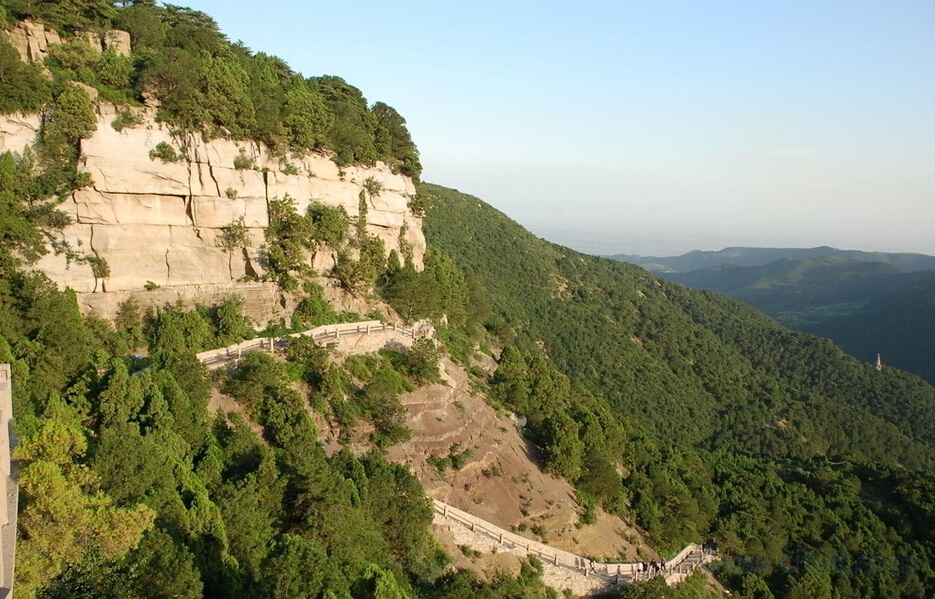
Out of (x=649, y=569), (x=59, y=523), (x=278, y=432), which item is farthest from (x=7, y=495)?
(x=649, y=569)

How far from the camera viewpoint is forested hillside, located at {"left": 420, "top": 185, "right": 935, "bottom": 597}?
3397cm

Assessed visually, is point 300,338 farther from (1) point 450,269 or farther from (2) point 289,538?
(1) point 450,269

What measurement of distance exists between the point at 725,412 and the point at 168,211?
5731 centimetres

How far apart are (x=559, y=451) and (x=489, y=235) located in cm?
5363

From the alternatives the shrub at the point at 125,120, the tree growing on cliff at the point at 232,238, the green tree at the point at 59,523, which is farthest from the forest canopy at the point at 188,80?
the green tree at the point at 59,523

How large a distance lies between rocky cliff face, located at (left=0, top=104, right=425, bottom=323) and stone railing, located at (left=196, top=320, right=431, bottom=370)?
2.49 metres

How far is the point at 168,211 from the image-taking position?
82.0 ft

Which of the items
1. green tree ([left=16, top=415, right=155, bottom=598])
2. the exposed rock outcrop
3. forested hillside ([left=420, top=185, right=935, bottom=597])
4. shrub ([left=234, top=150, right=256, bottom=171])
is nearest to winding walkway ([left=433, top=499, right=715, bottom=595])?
forested hillside ([left=420, top=185, right=935, bottom=597])

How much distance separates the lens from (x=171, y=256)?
990 inches

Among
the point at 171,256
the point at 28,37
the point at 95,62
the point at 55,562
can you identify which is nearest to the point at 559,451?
the point at 171,256

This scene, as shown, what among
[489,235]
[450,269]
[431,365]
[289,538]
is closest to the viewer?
[289,538]

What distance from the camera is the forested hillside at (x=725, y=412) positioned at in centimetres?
3397

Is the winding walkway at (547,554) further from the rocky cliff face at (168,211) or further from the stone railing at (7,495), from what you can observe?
the stone railing at (7,495)

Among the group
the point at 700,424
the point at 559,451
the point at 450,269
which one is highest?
the point at 450,269
